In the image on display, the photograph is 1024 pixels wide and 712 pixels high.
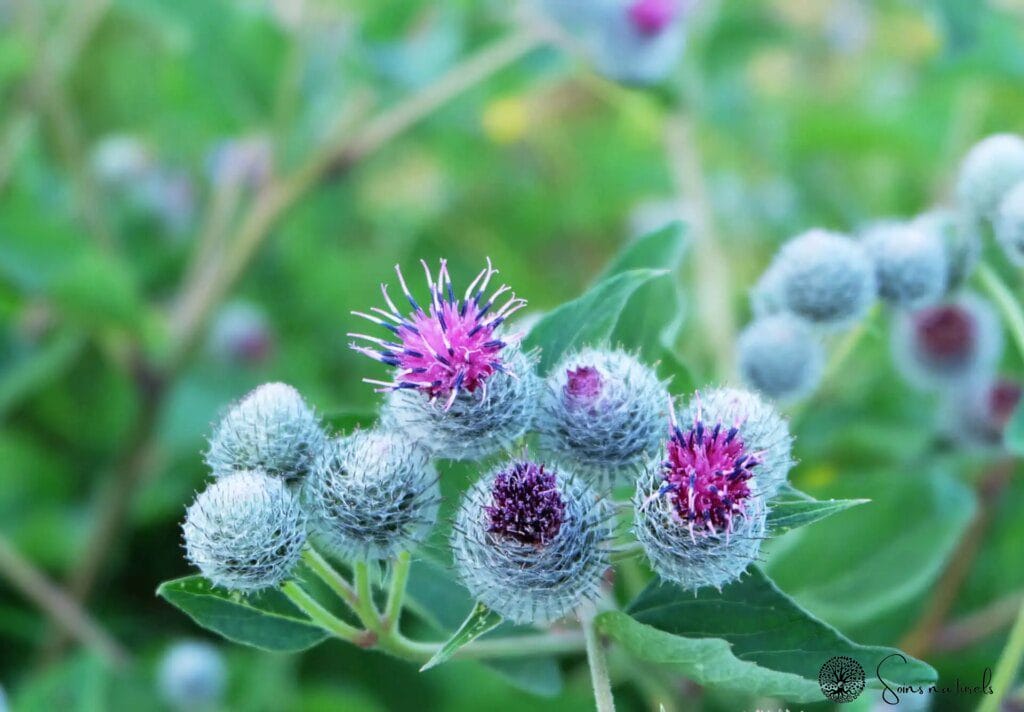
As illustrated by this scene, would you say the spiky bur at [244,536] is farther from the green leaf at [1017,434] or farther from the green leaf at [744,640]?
the green leaf at [1017,434]

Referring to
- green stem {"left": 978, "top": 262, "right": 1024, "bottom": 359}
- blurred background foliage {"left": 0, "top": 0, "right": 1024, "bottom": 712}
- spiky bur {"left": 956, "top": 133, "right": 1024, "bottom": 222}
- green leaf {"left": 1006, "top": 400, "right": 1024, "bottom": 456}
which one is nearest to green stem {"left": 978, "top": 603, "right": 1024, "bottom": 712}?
green leaf {"left": 1006, "top": 400, "right": 1024, "bottom": 456}

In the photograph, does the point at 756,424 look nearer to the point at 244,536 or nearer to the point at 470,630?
the point at 470,630

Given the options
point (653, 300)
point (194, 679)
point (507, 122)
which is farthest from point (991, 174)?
point (507, 122)

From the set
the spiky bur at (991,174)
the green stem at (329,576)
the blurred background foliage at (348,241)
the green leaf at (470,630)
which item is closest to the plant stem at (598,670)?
the green leaf at (470,630)

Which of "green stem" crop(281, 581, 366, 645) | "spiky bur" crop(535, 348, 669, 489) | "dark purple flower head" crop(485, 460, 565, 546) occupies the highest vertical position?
"spiky bur" crop(535, 348, 669, 489)

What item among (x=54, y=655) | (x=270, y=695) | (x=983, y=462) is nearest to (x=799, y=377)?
(x=983, y=462)

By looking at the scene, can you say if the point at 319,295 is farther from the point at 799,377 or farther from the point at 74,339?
the point at 799,377

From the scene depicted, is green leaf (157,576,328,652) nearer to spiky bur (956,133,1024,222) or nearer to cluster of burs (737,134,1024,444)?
cluster of burs (737,134,1024,444)
